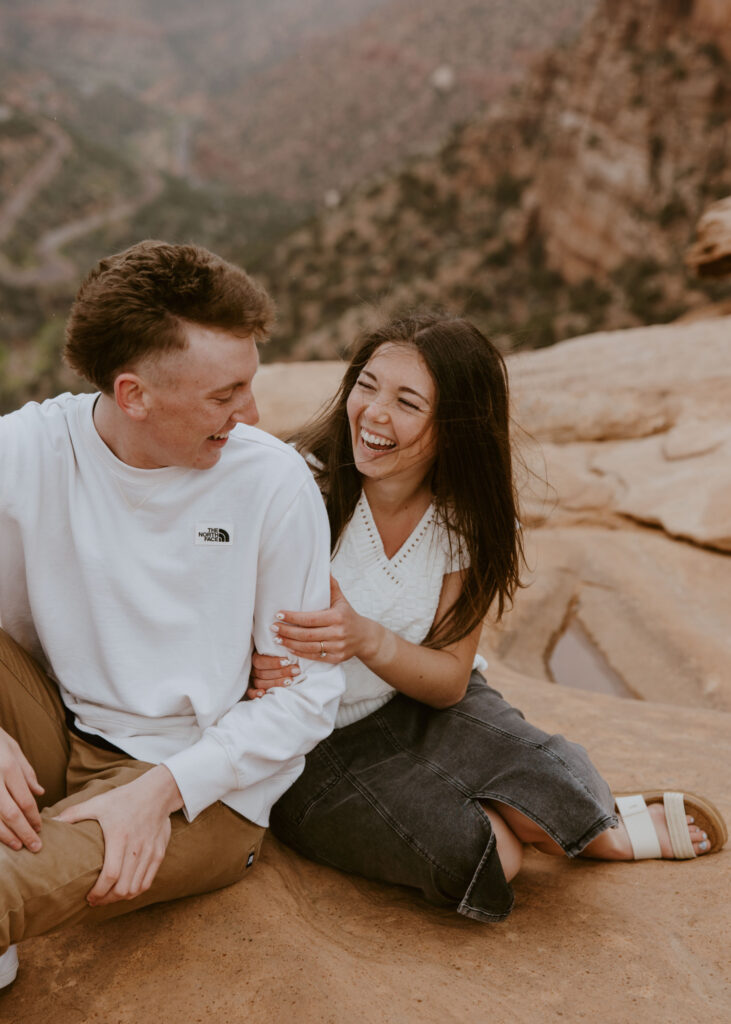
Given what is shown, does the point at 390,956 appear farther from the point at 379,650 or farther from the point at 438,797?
the point at 379,650

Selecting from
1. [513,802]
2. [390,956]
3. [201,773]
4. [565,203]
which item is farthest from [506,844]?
[565,203]

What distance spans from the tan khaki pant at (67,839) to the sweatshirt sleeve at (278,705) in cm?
13

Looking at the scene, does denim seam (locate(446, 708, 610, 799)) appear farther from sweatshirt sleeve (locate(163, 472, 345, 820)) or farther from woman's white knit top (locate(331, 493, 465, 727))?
sweatshirt sleeve (locate(163, 472, 345, 820))

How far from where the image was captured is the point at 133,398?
5.95ft

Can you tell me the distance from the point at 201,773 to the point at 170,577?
1.42ft

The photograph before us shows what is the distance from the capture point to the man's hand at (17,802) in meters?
1.64

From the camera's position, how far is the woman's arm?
6.45 feet

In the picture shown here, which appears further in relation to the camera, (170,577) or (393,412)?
(393,412)

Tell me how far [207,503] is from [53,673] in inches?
24.8

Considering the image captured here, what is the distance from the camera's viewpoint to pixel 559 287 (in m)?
21.4

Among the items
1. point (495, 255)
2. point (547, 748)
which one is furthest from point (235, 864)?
point (495, 255)

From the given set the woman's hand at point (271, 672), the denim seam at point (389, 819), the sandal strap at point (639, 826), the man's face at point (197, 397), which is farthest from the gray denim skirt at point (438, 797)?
the man's face at point (197, 397)

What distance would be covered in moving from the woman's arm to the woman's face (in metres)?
0.37

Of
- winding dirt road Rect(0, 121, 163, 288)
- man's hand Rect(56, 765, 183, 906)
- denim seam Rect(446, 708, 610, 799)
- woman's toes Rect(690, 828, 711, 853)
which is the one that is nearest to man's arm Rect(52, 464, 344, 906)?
man's hand Rect(56, 765, 183, 906)
